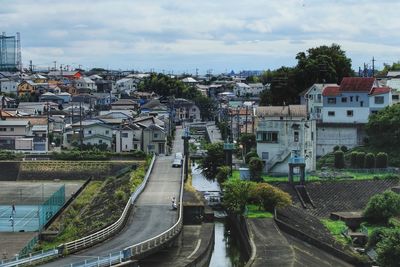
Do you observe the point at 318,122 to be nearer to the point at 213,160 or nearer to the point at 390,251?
the point at 213,160

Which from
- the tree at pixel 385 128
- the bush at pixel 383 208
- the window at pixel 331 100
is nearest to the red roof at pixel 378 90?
the window at pixel 331 100

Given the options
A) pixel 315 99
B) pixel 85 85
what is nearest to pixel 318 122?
pixel 315 99

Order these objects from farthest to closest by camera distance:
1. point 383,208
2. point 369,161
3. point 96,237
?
1. point 369,161
2. point 383,208
3. point 96,237

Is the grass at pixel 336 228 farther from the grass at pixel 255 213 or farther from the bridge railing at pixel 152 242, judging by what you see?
the bridge railing at pixel 152 242

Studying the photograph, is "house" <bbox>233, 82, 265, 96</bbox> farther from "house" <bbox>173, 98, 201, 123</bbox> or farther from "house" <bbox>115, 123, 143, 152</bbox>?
"house" <bbox>115, 123, 143, 152</bbox>

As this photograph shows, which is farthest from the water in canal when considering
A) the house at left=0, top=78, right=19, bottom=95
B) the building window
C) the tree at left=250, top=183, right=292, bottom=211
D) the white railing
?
the house at left=0, top=78, right=19, bottom=95

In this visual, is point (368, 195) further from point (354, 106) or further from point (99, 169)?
point (99, 169)
